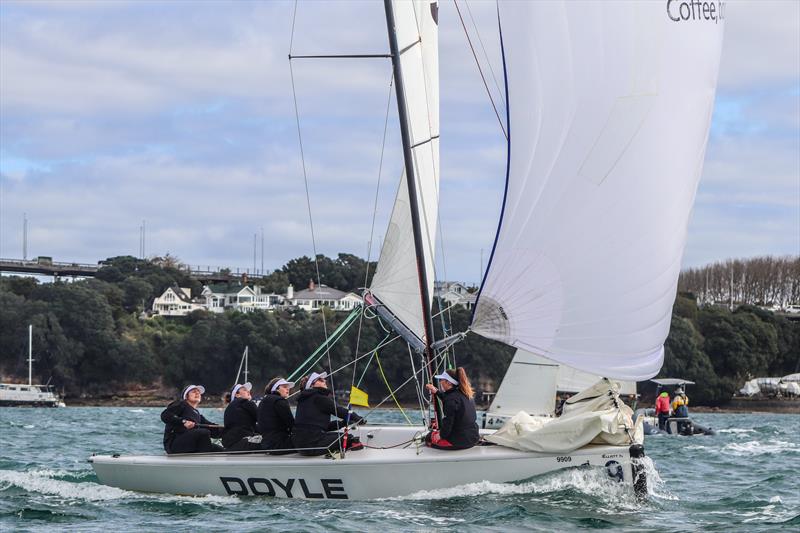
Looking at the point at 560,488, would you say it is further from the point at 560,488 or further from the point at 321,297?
the point at 321,297

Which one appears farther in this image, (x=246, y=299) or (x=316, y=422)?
(x=246, y=299)

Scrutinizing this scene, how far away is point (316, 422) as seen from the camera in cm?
1507

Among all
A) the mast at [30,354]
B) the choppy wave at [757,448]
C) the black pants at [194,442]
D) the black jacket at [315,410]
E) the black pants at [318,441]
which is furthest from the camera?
the mast at [30,354]

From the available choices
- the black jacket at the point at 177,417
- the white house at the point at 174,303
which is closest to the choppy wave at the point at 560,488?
the black jacket at the point at 177,417

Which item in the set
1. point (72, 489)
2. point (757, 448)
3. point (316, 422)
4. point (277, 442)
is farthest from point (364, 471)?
point (757, 448)

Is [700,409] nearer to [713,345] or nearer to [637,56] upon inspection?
[713,345]

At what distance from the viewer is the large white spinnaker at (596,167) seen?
13.4m

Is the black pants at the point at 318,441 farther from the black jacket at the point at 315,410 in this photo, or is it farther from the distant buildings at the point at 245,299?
the distant buildings at the point at 245,299

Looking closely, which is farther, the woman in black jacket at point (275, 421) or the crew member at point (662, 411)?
the crew member at point (662, 411)

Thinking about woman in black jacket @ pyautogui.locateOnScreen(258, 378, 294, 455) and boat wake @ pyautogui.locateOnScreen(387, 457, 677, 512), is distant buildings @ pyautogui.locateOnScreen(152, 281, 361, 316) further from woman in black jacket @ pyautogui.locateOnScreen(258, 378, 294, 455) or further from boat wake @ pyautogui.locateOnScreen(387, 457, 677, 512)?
boat wake @ pyautogui.locateOnScreen(387, 457, 677, 512)

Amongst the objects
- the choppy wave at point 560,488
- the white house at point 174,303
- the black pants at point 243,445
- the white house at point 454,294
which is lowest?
the choppy wave at point 560,488

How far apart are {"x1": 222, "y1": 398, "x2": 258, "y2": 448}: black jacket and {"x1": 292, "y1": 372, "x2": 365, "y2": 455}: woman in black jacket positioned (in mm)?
944

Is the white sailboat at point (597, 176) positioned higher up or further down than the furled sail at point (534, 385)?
higher up

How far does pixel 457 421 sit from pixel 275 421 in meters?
2.28
